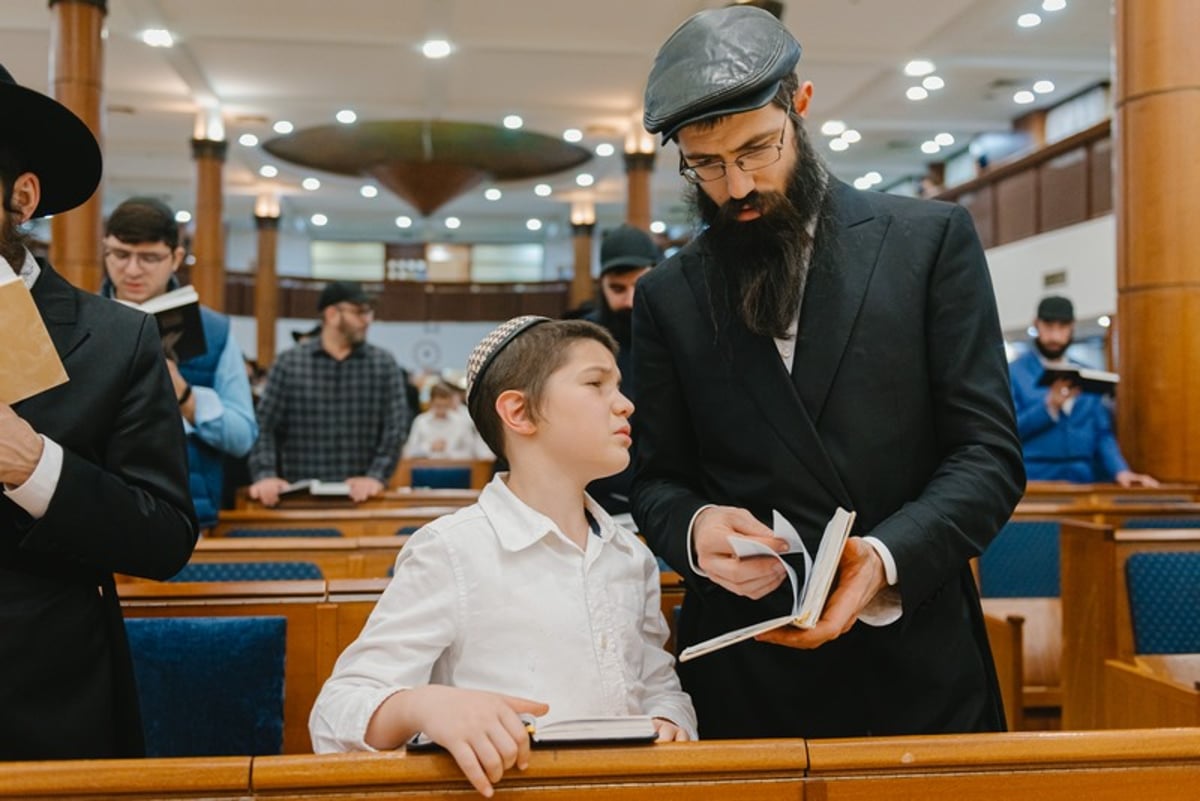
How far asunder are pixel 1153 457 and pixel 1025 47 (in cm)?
841

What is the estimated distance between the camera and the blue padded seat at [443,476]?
8.77 m

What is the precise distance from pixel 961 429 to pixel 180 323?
8.05ft

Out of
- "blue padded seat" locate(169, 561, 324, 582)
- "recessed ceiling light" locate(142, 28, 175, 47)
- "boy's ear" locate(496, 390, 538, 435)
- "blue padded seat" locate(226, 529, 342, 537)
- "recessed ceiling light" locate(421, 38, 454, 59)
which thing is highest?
"recessed ceiling light" locate(421, 38, 454, 59)

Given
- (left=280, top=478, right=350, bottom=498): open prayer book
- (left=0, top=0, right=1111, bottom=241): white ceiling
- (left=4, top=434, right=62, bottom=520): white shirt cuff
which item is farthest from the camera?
(left=0, top=0, right=1111, bottom=241): white ceiling

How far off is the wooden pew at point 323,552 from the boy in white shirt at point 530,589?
5.60 ft

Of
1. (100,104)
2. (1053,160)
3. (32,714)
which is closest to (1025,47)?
(1053,160)

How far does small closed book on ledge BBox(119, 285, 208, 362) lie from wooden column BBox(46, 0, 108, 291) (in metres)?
6.59

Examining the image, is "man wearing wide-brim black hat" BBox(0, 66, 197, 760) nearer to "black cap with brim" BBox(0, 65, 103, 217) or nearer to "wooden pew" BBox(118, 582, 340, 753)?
"black cap with brim" BBox(0, 65, 103, 217)

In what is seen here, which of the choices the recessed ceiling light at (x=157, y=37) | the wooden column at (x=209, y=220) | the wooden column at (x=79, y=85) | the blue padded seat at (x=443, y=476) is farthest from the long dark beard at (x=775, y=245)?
the wooden column at (x=209, y=220)

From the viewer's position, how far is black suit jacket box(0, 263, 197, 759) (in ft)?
4.99

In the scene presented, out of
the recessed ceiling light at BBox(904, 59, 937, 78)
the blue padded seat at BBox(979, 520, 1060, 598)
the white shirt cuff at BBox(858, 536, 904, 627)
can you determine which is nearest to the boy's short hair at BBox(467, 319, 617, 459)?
the white shirt cuff at BBox(858, 536, 904, 627)

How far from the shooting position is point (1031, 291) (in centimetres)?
1427

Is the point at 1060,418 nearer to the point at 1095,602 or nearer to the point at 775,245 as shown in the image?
the point at 1095,602

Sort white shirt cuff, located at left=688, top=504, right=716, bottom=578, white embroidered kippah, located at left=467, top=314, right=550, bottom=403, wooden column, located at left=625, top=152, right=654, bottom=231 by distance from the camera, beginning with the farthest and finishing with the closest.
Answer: wooden column, located at left=625, top=152, right=654, bottom=231 → white embroidered kippah, located at left=467, top=314, right=550, bottom=403 → white shirt cuff, located at left=688, top=504, right=716, bottom=578
